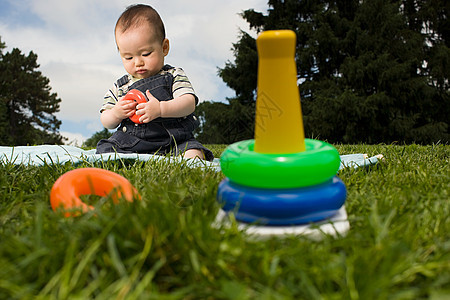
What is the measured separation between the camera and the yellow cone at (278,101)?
50.9 inches

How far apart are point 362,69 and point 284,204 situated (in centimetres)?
1103

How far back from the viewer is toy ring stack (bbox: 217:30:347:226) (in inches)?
48.6

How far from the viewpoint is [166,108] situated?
2.80 metres

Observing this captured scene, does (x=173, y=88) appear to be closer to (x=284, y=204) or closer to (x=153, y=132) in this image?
(x=153, y=132)

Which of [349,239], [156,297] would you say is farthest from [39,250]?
[349,239]

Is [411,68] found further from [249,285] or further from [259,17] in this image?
[249,285]

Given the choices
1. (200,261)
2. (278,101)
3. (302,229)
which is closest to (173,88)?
(278,101)

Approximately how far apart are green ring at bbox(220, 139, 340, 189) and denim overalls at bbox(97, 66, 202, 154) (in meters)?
1.74

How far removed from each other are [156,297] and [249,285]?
23 cm

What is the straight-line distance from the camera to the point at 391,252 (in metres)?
0.94

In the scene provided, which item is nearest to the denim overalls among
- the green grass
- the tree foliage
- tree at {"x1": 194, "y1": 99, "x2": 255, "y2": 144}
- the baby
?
the baby

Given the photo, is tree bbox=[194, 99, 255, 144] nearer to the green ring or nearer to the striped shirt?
the striped shirt

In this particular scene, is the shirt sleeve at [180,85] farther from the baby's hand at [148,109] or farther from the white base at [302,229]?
Answer: the white base at [302,229]

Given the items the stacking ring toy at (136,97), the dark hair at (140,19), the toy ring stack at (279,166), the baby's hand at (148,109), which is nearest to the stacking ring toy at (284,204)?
the toy ring stack at (279,166)
